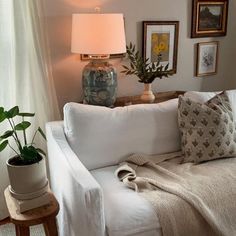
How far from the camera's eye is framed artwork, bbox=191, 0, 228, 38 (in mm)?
2928

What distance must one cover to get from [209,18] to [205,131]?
4.78ft

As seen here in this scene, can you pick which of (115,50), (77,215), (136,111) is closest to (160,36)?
(115,50)

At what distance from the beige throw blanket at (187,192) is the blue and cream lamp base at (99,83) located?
54 centimetres

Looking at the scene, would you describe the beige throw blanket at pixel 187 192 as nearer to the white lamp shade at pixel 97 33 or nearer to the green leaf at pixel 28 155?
the green leaf at pixel 28 155

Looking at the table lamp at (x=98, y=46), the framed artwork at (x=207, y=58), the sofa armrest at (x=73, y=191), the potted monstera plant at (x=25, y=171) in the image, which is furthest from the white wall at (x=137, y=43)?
the potted monstera plant at (x=25, y=171)

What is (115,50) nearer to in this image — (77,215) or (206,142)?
(206,142)

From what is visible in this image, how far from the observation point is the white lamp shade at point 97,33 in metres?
2.15

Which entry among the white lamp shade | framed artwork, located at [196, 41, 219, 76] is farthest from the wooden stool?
framed artwork, located at [196, 41, 219, 76]

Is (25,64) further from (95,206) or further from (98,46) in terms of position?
(95,206)

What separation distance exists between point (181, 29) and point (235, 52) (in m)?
0.75

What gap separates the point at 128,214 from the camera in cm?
150

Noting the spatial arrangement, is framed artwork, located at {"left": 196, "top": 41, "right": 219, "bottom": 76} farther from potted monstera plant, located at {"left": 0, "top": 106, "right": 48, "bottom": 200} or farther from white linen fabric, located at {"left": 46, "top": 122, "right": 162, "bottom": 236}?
potted monstera plant, located at {"left": 0, "top": 106, "right": 48, "bottom": 200}

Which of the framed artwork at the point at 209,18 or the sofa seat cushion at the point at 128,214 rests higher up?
the framed artwork at the point at 209,18

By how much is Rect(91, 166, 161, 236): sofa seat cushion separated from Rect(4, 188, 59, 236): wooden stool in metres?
0.28
